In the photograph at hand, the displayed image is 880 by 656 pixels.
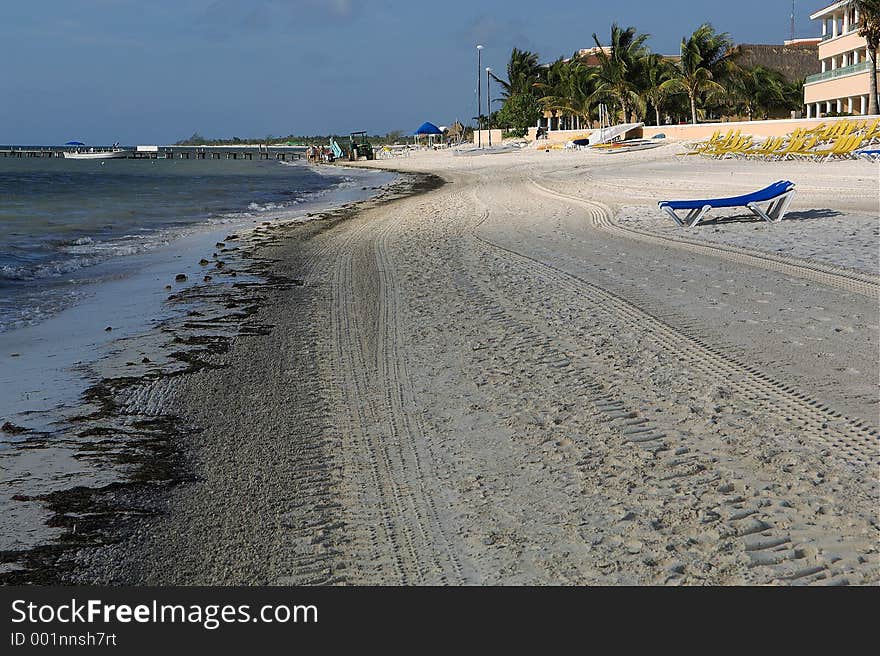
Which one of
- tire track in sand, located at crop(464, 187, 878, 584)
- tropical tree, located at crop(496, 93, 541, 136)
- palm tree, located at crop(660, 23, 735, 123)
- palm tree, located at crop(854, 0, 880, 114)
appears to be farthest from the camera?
tropical tree, located at crop(496, 93, 541, 136)

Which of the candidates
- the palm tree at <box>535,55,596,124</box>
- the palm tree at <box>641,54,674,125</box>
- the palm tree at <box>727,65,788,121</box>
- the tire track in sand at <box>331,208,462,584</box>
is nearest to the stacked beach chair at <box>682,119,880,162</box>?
the tire track in sand at <box>331,208,462,584</box>

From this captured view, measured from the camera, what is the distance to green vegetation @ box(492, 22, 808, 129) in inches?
1734

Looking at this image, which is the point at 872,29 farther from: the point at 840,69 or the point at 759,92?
the point at 759,92

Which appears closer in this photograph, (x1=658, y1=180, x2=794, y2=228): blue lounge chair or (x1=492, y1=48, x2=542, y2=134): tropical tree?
(x1=658, y1=180, x2=794, y2=228): blue lounge chair

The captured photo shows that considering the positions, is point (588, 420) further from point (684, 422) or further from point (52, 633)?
point (52, 633)

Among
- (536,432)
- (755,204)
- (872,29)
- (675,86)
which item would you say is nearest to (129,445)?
(536,432)

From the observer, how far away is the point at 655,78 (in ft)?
164

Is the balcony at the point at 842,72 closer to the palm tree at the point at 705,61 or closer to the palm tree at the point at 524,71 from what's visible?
the palm tree at the point at 705,61

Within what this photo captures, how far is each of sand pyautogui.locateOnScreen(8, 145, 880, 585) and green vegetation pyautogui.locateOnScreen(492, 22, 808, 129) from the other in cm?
3813

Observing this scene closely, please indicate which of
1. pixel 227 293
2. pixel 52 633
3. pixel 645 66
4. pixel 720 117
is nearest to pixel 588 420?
pixel 52 633

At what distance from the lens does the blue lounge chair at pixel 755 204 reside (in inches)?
461

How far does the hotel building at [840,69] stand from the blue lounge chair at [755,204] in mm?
29733

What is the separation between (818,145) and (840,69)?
1619 centimetres

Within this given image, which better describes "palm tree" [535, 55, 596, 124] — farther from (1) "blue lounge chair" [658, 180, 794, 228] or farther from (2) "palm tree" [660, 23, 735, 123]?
(1) "blue lounge chair" [658, 180, 794, 228]
